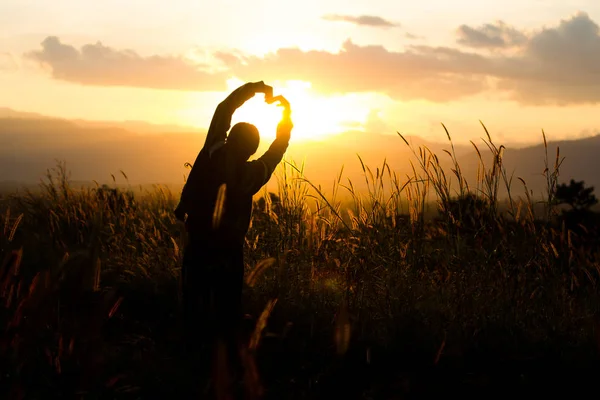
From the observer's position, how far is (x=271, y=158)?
12.8ft

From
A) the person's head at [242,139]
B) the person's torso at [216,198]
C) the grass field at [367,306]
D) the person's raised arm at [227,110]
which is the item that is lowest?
the grass field at [367,306]

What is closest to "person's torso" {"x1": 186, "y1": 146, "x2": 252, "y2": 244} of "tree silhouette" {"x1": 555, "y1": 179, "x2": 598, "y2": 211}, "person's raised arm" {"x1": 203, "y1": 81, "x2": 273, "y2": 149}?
"person's raised arm" {"x1": 203, "y1": 81, "x2": 273, "y2": 149}

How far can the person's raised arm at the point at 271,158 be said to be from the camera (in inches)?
142

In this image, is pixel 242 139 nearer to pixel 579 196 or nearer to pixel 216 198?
pixel 216 198

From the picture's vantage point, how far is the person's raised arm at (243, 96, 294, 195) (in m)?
3.62

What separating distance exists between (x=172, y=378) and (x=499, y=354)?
189 cm

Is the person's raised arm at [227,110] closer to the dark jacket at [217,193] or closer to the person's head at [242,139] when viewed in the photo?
the dark jacket at [217,193]

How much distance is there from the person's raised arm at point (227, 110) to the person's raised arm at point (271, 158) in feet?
0.67

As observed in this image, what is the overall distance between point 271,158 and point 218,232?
59 centimetres

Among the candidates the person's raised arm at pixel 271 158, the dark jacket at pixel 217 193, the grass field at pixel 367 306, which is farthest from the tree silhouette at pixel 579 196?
the dark jacket at pixel 217 193

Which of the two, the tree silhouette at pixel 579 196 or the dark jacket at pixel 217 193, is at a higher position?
the dark jacket at pixel 217 193

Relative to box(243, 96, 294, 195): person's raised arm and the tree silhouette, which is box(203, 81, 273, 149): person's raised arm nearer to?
box(243, 96, 294, 195): person's raised arm

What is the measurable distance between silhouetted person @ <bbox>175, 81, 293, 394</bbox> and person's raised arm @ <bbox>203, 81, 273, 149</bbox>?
3.2 inches

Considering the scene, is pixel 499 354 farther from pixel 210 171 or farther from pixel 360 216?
pixel 210 171
